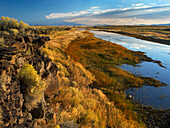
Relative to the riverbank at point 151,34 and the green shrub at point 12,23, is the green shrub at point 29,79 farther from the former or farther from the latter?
the riverbank at point 151,34

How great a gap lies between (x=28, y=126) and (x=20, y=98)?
3.98ft

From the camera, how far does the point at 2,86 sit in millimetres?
4078

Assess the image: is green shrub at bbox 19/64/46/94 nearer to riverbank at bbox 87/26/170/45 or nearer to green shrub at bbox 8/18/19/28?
green shrub at bbox 8/18/19/28

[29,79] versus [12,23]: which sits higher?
[12,23]

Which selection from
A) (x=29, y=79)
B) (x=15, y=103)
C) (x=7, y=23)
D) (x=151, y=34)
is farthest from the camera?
(x=151, y=34)

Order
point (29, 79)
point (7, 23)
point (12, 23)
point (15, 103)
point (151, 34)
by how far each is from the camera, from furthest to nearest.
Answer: point (151, 34) → point (12, 23) → point (7, 23) → point (29, 79) → point (15, 103)

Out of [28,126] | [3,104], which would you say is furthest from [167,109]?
[3,104]

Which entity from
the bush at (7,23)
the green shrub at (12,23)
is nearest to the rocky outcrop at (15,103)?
the bush at (7,23)

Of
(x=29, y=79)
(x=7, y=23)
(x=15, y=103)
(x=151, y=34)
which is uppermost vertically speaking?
(x=151, y=34)

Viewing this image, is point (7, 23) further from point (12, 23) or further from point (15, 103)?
point (15, 103)

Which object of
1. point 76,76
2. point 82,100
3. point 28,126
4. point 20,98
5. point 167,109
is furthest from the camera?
point 76,76

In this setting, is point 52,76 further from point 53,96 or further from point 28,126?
point 28,126

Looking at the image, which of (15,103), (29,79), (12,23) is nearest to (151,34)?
(12,23)

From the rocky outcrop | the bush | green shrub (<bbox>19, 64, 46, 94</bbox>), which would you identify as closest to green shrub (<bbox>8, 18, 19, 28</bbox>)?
the bush
